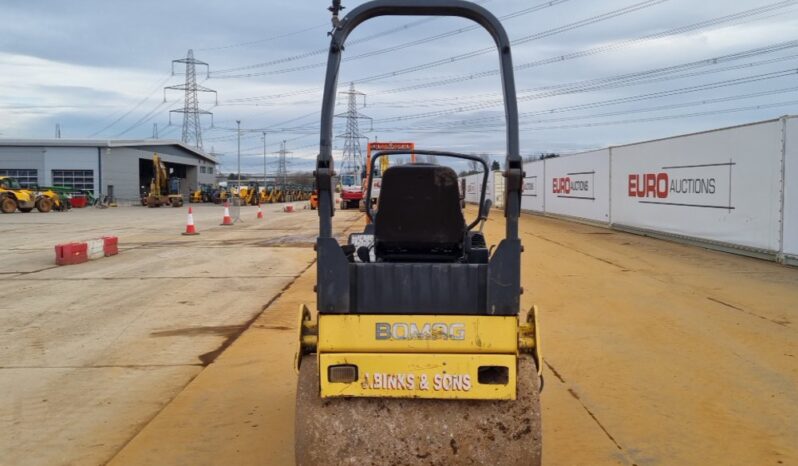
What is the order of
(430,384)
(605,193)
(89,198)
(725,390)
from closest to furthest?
1. (430,384)
2. (725,390)
3. (605,193)
4. (89,198)

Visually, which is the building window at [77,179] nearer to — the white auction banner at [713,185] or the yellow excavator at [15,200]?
the yellow excavator at [15,200]

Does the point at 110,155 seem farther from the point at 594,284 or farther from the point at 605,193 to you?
the point at 594,284

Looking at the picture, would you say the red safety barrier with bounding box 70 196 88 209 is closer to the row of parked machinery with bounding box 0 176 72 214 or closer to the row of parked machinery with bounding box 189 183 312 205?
the row of parked machinery with bounding box 0 176 72 214

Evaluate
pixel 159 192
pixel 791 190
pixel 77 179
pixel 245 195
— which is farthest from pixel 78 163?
pixel 791 190

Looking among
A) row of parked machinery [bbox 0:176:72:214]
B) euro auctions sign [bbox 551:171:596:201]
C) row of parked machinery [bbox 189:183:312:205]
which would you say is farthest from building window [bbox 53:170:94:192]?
euro auctions sign [bbox 551:171:596:201]

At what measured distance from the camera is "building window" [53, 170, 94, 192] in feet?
190

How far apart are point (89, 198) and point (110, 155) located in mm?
4721

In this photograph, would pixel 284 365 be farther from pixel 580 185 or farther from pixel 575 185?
pixel 575 185

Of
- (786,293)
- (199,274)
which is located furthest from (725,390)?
(199,274)

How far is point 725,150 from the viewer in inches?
535

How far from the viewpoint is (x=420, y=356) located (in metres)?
3.23

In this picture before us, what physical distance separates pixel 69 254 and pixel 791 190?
46.0 feet

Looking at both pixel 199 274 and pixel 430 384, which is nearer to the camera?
pixel 430 384

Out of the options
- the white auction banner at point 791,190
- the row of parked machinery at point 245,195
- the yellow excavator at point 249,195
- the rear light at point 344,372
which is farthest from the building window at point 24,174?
the rear light at point 344,372
